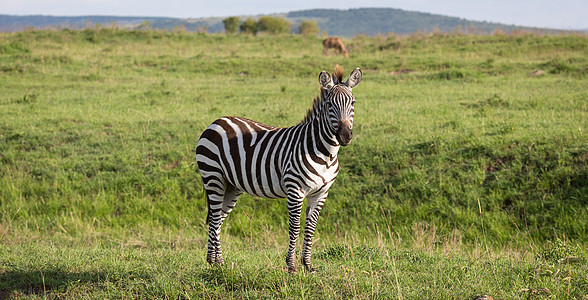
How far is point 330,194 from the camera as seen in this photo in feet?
30.3

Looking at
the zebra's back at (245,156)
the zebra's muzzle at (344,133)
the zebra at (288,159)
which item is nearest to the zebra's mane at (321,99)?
the zebra at (288,159)


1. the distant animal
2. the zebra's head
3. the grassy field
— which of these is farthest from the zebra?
the distant animal

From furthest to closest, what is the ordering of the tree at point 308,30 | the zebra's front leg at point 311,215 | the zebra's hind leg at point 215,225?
the tree at point 308,30, the zebra's hind leg at point 215,225, the zebra's front leg at point 311,215

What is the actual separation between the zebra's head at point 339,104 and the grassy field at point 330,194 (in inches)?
54.8

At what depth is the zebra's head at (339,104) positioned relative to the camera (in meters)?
4.12

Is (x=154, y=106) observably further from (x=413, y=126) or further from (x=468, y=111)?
(x=468, y=111)

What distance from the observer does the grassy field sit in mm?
5008

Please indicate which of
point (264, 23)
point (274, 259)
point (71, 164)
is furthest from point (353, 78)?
point (264, 23)

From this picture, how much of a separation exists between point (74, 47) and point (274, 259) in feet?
81.3

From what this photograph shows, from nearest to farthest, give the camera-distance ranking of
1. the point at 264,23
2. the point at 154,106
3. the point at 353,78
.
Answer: the point at 353,78 < the point at 154,106 < the point at 264,23

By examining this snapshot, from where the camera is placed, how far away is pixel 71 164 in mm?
10438

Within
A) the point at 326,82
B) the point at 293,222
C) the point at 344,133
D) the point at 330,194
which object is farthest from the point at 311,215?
the point at 330,194

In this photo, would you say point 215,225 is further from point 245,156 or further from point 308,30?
point 308,30

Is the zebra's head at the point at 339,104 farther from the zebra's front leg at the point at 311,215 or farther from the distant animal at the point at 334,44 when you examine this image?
the distant animal at the point at 334,44
